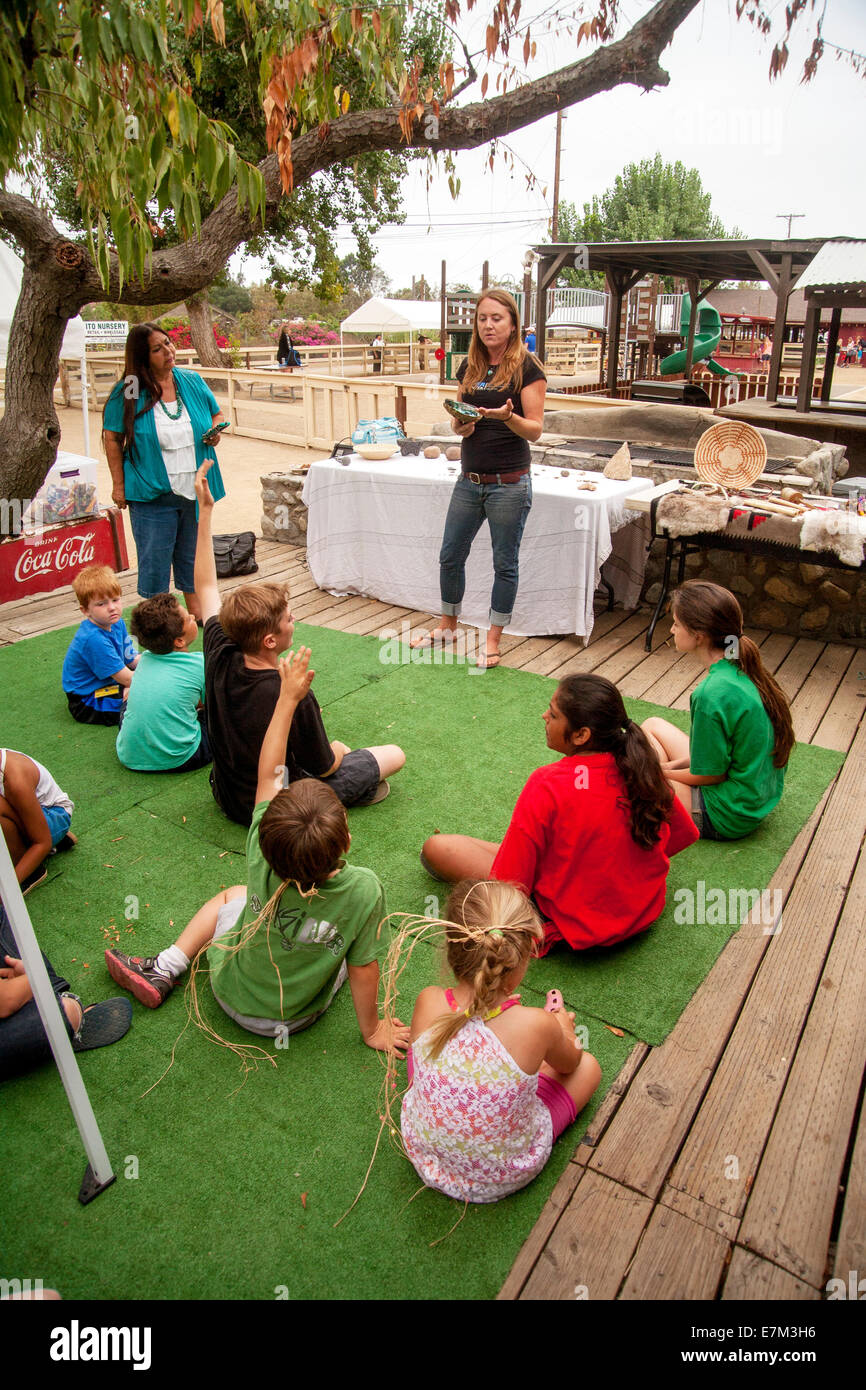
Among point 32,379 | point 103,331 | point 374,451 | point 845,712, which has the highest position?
point 103,331

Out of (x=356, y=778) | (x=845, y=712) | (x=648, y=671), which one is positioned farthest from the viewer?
(x=648, y=671)

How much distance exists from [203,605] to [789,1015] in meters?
2.39

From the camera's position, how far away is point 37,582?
18.2 ft

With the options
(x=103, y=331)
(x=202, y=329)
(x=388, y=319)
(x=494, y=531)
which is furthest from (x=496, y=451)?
(x=388, y=319)

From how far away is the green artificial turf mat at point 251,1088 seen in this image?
1.69 metres

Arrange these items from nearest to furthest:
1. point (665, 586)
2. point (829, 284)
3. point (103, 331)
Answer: point (665, 586), point (103, 331), point (829, 284)

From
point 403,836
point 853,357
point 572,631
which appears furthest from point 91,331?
point 853,357

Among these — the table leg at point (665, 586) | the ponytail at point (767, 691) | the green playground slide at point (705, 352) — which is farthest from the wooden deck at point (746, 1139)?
the green playground slide at point (705, 352)

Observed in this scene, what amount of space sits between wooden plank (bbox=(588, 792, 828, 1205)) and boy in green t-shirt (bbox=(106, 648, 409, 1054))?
1.86ft

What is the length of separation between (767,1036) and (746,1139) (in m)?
0.35

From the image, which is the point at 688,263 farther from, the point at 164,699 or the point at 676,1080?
the point at 676,1080

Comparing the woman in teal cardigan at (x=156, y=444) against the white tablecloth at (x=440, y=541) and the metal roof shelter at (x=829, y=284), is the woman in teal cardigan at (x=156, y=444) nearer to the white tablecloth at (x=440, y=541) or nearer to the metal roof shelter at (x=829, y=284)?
the white tablecloth at (x=440, y=541)

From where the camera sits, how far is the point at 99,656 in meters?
3.76
